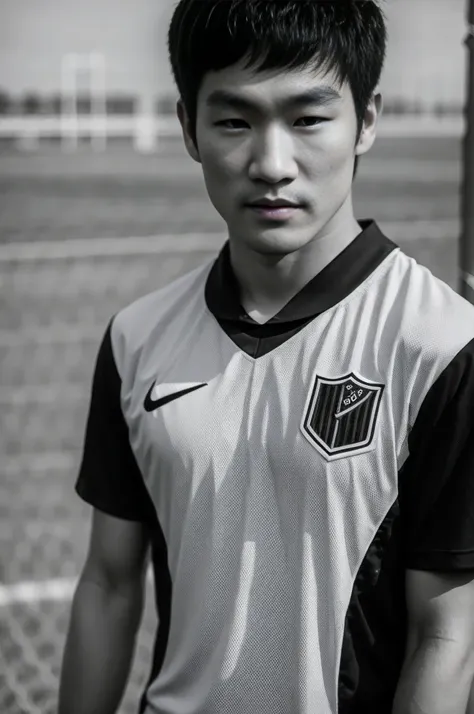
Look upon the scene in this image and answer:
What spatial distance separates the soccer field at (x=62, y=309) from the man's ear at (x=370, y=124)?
189cm

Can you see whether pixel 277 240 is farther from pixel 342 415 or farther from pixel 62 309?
pixel 62 309

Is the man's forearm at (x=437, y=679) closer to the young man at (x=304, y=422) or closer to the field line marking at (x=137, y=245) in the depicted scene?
the young man at (x=304, y=422)

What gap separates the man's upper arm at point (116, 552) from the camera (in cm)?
165

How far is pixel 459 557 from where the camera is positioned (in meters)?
1.33

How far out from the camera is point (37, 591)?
369 cm

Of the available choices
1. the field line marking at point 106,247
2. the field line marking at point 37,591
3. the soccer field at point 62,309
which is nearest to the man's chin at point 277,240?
the soccer field at point 62,309

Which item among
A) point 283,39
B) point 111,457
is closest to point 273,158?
point 283,39

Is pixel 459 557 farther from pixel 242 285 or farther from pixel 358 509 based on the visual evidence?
pixel 242 285

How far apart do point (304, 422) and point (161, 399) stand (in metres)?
0.21

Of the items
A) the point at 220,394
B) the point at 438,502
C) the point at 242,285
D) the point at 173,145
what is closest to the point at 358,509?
the point at 438,502

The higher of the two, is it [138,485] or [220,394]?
[220,394]

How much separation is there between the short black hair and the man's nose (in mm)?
83

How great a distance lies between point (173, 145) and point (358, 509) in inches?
1156

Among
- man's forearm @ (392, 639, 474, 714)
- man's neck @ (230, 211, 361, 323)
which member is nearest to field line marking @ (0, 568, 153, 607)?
man's neck @ (230, 211, 361, 323)
